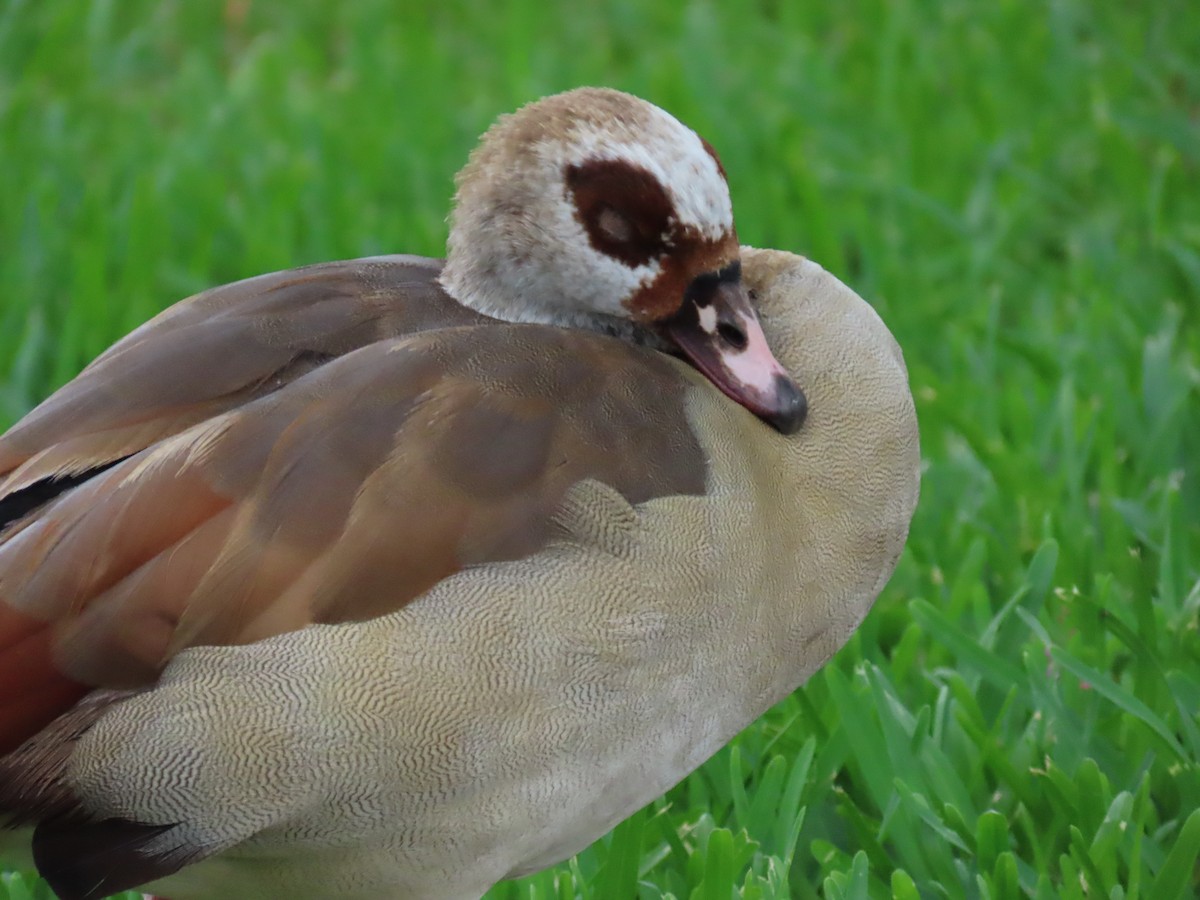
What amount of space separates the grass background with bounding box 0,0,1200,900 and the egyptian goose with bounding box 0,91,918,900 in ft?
0.99

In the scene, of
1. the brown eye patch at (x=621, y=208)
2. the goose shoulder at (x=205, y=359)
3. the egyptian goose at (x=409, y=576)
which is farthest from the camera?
the brown eye patch at (x=621, y=208)

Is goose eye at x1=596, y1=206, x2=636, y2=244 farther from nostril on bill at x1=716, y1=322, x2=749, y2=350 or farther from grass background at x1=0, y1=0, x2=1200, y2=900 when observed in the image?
grass background at x1=0, y1=0, x2=1200, y2=900

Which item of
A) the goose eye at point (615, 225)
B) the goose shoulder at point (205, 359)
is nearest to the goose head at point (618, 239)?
the goose eye at point (615, 225)

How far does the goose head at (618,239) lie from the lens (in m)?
3.02

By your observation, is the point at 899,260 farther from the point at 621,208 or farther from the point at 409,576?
the point at 409,576

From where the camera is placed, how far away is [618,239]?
3072 mm

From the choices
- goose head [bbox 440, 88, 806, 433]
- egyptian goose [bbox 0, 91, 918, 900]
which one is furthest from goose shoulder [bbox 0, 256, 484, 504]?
goose head [bbox 440, 88, 806, 433]

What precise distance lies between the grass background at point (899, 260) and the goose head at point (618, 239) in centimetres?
63

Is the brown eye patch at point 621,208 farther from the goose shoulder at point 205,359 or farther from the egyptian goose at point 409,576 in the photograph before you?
the goose shoulder at point 205,359

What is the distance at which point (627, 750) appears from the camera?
8.98 ft

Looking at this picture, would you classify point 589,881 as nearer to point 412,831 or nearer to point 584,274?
point 412,831

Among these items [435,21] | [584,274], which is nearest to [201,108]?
[435,21]

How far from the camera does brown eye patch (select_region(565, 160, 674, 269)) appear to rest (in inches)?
118

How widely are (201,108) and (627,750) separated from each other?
3.79 metres
